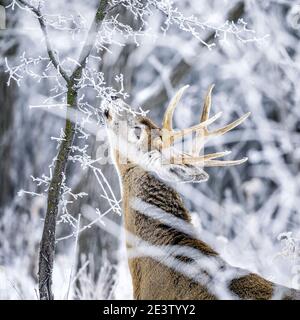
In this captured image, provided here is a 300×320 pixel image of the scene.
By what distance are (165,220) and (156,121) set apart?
290 cm

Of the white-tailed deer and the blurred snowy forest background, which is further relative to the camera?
the blurred snowy forest background

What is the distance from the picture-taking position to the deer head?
4.31 metres

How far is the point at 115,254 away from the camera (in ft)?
22.3

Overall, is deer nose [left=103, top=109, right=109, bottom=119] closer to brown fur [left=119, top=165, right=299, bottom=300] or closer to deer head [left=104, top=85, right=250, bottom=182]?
deer head [left=104, top=85, right=250, bottom=182]

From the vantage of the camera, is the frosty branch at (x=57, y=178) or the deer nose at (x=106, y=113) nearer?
the frosty branch at (x=57, y=178)

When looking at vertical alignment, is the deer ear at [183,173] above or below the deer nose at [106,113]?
below

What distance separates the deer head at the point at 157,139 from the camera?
14.1 ft

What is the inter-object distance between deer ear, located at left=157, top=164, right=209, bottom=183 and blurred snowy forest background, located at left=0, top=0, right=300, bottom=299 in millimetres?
449

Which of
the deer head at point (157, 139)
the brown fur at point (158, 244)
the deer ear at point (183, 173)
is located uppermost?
the deer head at point (157, 139)

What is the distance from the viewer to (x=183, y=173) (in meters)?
4.19

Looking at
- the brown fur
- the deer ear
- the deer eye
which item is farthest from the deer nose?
the deer ear

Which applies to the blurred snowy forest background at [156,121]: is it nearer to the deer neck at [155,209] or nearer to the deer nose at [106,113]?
the deer nose at [106,113]

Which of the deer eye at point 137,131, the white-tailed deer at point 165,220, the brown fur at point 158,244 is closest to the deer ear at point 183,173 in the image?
the white-tailed deer at point 165,220

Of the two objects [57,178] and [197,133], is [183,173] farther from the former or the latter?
[57,178]
